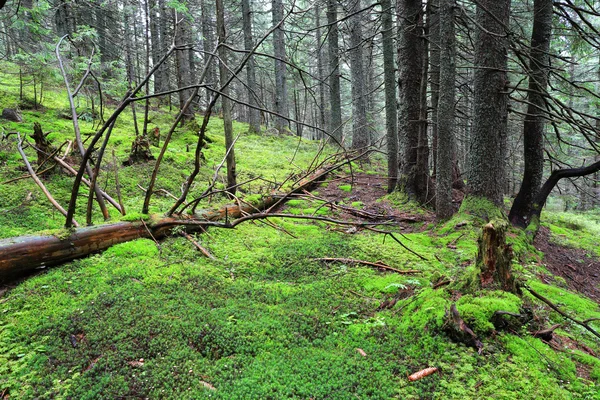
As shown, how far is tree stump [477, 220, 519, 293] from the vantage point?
9.10 ft

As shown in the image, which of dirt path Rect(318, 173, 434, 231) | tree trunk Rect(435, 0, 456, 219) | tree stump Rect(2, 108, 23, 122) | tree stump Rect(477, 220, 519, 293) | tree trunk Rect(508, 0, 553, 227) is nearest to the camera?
tree stump Rect(477, 220, 519, 293)

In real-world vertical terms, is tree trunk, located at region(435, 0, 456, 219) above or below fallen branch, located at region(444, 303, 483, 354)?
above

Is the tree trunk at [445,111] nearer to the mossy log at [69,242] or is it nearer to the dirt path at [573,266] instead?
the dirt path at [573,266]

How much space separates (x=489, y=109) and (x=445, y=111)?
2.21ft

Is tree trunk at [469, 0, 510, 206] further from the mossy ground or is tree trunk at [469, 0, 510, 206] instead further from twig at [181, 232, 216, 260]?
twig at [181, 232, 216, 260]

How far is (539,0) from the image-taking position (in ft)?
20.5

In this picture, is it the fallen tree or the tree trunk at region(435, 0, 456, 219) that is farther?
the tree trunk at region(435, 0, 456, 219)

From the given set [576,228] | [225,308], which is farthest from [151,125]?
[576,228]

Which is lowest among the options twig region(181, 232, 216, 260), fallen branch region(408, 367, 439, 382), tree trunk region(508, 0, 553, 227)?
fallen branch region(408, 367, 439, 382)

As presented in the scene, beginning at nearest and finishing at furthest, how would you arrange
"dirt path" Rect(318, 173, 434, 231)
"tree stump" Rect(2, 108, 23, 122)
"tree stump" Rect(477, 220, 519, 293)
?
"tree stump" Rect(477, 220, 519, 293) < "dirt path" Rect(318, 173, 434, 231) < "tree stump" Rect(2, 108, 23, 122)

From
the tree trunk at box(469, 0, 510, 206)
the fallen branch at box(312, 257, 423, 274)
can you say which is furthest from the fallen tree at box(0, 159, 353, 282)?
the tree trunk at box(469, 0, 510, 206)

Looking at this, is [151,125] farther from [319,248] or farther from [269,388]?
[269,388]

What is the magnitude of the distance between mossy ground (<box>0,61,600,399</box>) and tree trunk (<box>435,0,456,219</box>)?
4.45 ft

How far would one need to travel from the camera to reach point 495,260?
2.78 metres
